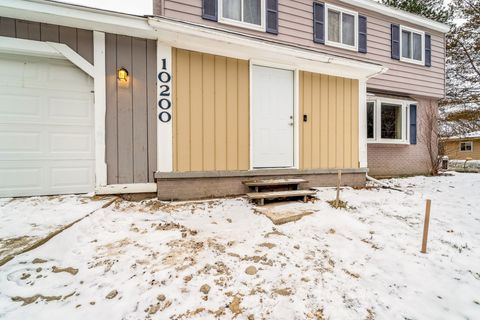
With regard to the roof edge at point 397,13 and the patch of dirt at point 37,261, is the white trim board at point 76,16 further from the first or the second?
the roof edge at point 397,13

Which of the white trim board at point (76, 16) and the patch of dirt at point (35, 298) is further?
the white trim board at point (76, 16)

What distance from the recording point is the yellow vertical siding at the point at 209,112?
12.1ft

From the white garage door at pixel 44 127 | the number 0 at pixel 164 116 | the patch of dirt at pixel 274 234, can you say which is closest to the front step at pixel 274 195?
the patch of dirt at pixel 274 234

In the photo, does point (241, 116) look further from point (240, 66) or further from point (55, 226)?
point (55, 226)

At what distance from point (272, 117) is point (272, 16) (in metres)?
2.80

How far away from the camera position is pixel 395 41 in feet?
23.1

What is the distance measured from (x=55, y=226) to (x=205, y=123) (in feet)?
7.96

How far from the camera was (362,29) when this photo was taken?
654cm

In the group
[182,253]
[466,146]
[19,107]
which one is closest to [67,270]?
[182,253]

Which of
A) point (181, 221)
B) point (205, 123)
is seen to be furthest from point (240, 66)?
point (181, 221)

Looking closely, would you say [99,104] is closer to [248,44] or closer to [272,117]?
[248,44]

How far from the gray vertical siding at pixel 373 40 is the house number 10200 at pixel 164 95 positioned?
183 cm

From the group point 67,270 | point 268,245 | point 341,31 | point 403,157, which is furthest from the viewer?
point 403,157

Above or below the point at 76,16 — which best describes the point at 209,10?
above
